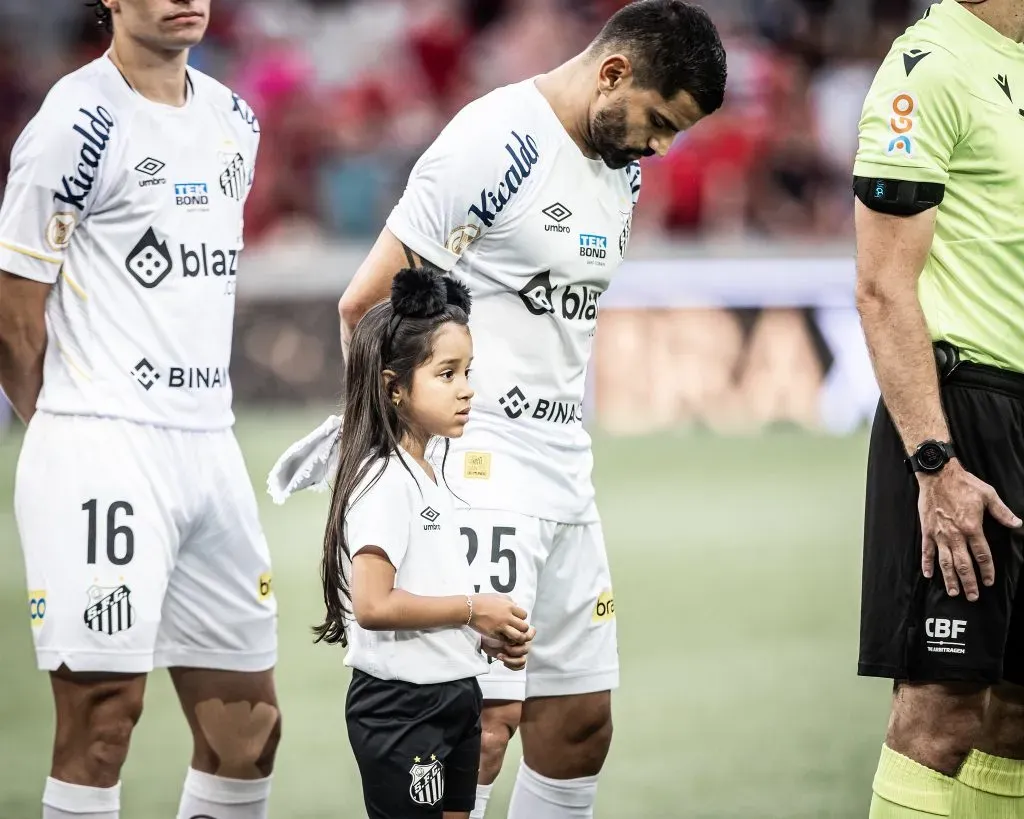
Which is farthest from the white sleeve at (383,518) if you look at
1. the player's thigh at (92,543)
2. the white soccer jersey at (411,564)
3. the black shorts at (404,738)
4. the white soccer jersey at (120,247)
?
the white soccer jersey at (120,247)

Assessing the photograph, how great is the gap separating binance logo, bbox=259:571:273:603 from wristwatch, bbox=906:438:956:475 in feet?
6.47

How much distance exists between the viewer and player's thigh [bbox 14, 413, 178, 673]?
4.53 metres

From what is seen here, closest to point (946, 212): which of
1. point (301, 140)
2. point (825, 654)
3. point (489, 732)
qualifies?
point (489, 732)

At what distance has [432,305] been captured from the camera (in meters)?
3.95

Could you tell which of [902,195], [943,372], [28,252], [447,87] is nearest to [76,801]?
[28,252]

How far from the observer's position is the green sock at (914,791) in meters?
4.05

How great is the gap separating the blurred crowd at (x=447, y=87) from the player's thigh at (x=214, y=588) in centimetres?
A: 1097

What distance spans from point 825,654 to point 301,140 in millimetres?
9572

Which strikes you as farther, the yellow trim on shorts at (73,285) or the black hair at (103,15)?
the black hair at (103,15)

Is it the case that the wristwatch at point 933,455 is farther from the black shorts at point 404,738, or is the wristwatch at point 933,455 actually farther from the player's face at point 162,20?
the player's face at point 162,20

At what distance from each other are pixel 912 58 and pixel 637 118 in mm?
784

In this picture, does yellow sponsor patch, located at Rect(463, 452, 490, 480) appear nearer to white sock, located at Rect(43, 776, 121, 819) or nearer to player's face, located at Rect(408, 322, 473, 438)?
player's face, located at Rect(408, 322, 473, 438)

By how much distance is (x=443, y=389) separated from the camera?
3.94 metres

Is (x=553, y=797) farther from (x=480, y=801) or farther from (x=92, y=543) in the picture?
(x=92, y=543)
